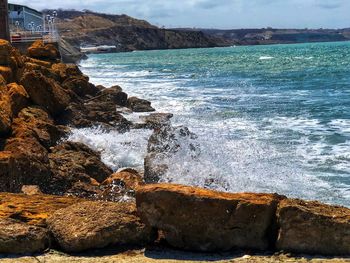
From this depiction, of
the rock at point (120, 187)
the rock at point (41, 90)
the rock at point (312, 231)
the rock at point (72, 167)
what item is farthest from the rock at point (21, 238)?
the rock at point (41, 90)

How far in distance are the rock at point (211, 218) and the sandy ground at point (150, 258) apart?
128 mm

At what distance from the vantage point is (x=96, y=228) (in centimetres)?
444

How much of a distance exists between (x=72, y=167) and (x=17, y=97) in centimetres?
333

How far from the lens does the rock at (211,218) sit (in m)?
4.40

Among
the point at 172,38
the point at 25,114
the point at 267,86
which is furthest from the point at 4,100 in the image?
the point at 172,38

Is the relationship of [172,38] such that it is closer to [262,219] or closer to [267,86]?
[267,86]

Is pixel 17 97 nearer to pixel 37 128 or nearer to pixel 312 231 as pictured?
pixel 37 128

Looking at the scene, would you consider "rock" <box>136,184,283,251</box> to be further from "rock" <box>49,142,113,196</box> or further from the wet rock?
the wet rock

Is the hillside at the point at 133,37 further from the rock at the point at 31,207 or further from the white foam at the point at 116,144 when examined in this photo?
the rock at the point at 31,207

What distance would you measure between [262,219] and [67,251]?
165 centimetres

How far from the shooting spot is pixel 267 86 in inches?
1225

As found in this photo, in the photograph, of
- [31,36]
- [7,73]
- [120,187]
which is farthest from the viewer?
[31,36]

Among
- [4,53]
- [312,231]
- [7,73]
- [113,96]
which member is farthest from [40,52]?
[312,231]

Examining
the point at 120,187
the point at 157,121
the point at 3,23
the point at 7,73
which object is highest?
the point at 3,23
